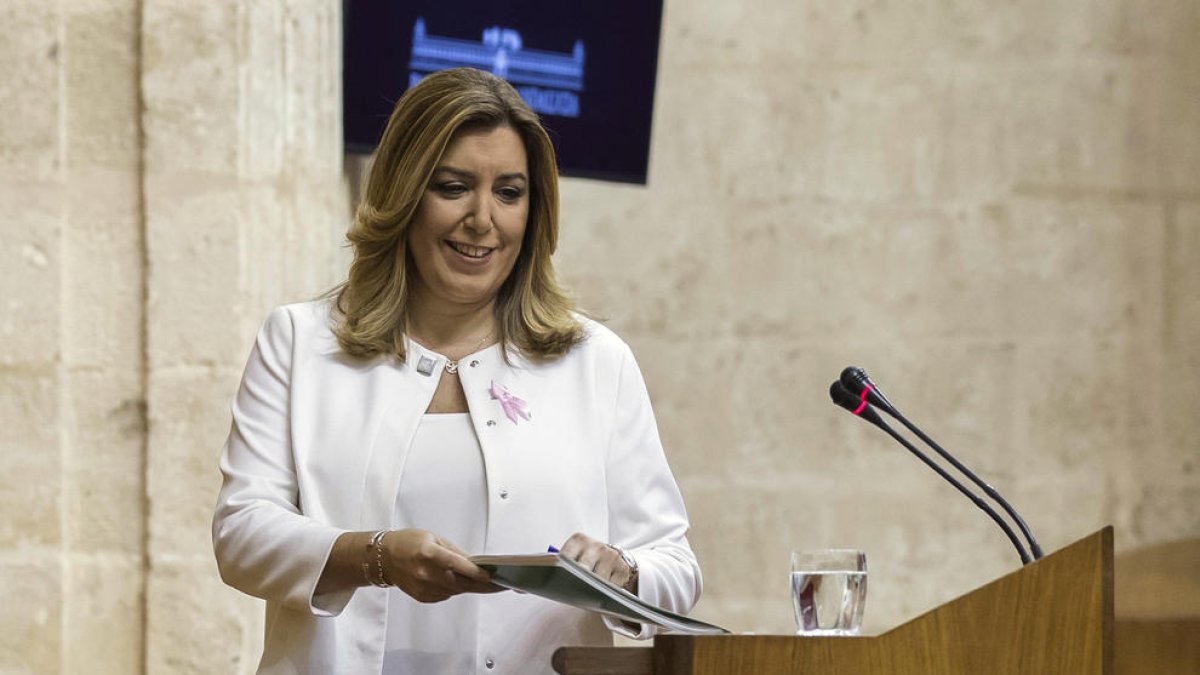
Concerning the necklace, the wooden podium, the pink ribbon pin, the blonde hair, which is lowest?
the wooden podium

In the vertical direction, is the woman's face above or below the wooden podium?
above

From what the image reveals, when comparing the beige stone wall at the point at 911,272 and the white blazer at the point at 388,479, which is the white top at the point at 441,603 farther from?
the beige stone wall at the point at 911,272

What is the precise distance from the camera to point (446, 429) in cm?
269

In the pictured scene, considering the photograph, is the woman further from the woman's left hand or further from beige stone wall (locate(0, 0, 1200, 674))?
beige stone wall (locate(0, 0, 1200, 674))

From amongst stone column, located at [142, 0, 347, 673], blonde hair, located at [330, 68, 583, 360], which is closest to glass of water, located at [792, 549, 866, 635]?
blonde hair, located at [330, 68, 583, 360]

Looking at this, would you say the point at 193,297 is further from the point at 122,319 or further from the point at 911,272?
the point at 911,272

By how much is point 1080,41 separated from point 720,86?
119 centimetres

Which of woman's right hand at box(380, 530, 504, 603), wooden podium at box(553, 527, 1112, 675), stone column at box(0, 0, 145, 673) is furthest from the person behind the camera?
stone column at box(0, 0, 145, 673)

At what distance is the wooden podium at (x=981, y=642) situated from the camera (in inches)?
76.0

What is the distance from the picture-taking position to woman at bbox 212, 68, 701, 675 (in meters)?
2.55

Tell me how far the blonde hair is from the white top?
237mm

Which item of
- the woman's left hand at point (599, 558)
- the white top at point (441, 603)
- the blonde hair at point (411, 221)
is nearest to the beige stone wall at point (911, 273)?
the blonde hair at point (411, 221)

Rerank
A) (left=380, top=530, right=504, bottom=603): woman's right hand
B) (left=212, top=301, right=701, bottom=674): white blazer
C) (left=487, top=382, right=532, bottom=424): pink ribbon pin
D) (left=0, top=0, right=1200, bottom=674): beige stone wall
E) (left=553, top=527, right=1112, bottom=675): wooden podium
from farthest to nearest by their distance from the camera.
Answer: (left=0, top=0, right=1200, bottom=674): beige stone wall, (left=487, top=382, right=532, bottom=424): pink ribbon pin, (left=212, top=301, right=701, bottom=674): white blazer, (left=380, top=530, right=504, bottom=603): woman's right hand, (left=553, top=527, right=1112, bottom=675): wooden podium

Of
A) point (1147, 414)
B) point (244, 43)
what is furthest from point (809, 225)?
point (244, 43)
